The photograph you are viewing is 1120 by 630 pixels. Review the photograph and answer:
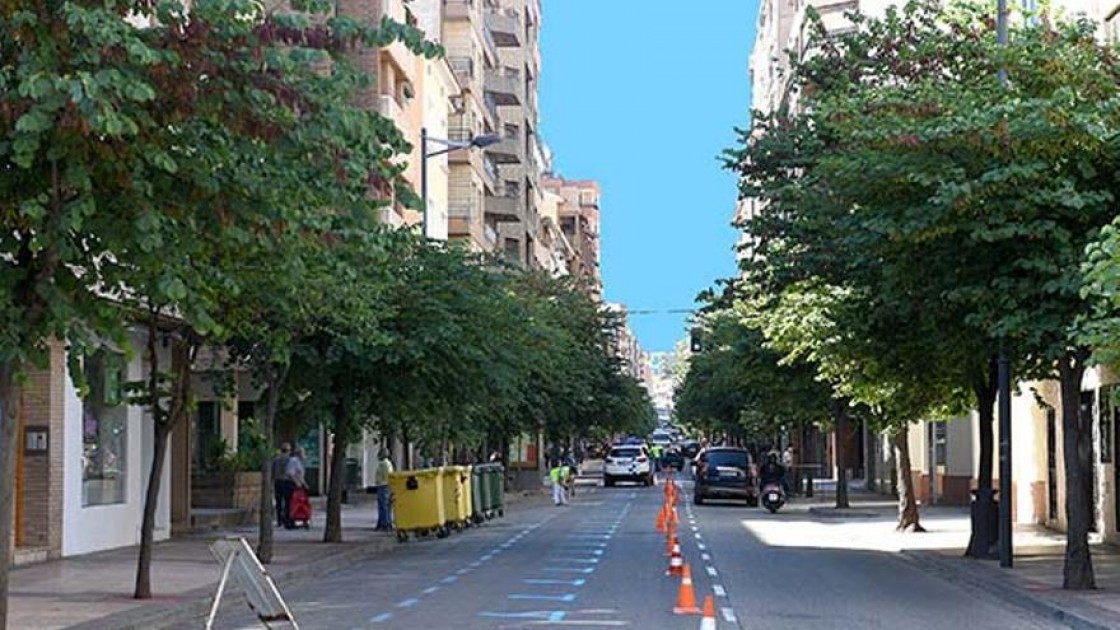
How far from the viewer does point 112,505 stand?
105 ft

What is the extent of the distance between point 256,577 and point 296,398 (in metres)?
18.6

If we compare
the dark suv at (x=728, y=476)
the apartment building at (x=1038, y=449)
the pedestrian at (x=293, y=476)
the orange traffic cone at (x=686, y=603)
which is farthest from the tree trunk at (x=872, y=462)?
the orange traffic cone at (x=686, y=603)

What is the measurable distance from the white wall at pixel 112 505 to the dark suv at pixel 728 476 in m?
23.4

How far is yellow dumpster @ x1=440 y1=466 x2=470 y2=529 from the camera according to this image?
127 ft

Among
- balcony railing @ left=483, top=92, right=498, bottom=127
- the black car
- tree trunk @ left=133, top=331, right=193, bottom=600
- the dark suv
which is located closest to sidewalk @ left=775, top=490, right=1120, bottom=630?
the dark suv

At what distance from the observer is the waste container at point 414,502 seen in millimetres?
36625

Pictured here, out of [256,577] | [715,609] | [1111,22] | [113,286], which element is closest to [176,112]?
[113,286]

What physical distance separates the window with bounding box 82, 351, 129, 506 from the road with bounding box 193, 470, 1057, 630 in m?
5.20

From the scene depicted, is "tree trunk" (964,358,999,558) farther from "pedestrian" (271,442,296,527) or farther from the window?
"pedestrian" (271,442,296,527)

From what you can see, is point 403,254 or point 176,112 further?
point 403,254

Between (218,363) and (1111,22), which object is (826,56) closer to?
(1111,22)

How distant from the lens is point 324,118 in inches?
539

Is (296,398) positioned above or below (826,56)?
below

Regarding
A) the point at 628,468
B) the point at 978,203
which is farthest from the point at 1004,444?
the point at 628,468
